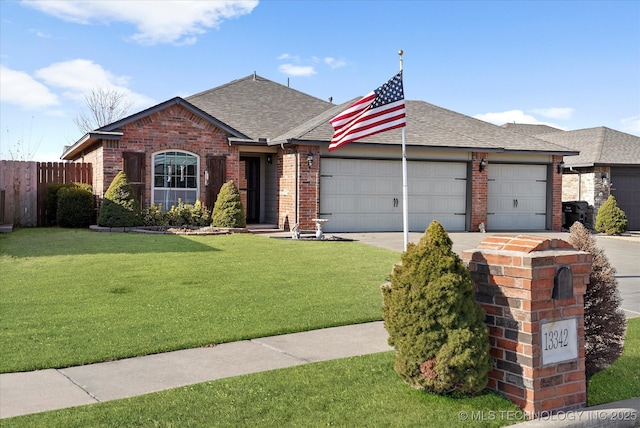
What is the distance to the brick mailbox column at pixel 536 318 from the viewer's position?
168 inches

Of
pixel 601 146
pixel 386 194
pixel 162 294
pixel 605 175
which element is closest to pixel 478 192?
pixel 386 194

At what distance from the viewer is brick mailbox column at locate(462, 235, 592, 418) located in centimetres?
426

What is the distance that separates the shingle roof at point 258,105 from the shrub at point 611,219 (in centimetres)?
1116

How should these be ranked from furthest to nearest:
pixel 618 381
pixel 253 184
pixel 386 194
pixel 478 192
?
pixel 253 184 → pixel 478 192 → pixel 386 194 → pixel 618 381

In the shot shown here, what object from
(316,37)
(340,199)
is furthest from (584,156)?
(316,37)

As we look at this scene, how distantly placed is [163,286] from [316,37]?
35.0ft

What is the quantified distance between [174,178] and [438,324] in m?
15.3

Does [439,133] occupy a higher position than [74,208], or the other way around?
[439,133]

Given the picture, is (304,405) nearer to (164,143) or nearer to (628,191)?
(164,143)

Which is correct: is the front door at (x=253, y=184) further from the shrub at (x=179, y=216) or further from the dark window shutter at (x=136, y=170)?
the dark window shutter at (x=136, y=170)

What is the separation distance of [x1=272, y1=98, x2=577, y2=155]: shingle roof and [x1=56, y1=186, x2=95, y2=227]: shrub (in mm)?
5986

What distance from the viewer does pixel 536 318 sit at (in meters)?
4.27

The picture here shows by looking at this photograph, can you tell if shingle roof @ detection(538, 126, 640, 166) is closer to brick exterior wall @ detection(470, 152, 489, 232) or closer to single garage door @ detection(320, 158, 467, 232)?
brick exterior wall @ detection(470, 152, 489, 232)

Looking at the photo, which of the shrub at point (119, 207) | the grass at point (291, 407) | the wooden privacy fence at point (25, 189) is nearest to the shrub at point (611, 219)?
the shrub at point (119, 207)
